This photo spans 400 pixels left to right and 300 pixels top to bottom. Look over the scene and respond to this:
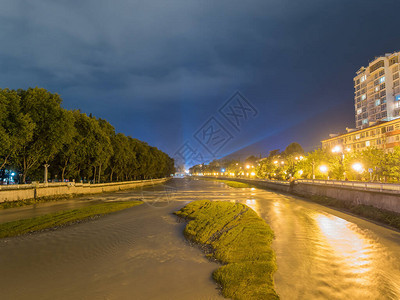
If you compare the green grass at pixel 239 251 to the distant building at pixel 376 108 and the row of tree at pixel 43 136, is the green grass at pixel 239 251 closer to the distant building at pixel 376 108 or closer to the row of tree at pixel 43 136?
the row of tree at pixel 43 136

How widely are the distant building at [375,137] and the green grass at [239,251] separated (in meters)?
53.2

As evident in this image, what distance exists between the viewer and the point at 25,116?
96.5ft

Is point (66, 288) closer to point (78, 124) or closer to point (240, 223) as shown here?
point (240, 223)

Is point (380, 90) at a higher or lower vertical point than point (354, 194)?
higher

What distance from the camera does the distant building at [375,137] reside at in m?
68.9

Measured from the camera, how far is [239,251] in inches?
444

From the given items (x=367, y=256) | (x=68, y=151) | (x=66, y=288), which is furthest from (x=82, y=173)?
(x=367, y=256)

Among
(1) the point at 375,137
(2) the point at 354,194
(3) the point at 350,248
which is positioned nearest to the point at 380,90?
(1) the point at 375,137

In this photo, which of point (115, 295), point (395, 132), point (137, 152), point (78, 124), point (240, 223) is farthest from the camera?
point (137, 152)

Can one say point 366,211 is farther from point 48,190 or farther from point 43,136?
point 43,136

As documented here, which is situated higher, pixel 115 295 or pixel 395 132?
pixel 395 132

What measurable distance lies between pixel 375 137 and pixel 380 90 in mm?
38153

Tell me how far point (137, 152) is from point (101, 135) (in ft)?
95.5

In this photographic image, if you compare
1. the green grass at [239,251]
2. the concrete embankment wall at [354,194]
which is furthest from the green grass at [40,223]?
the concrete embankment wall at [354,194]
